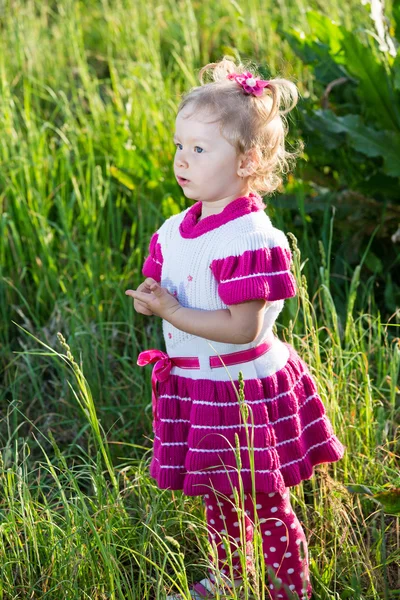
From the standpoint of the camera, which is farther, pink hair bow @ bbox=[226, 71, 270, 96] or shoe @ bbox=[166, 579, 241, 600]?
shoe @ bbox=[166, 579, 241, 600]

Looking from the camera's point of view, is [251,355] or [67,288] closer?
[251,355]

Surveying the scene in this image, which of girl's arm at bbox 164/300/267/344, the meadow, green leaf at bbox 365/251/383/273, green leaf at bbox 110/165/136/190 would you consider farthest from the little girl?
green leaf at bbox 110/165/136/190

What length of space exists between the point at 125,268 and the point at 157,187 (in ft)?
1.28

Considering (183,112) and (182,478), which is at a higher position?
(183,112)

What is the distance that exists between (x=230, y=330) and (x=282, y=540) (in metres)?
0.52

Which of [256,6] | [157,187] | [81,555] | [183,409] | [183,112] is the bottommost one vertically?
[81,555]

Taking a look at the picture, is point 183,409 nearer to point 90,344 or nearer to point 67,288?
point 90,344

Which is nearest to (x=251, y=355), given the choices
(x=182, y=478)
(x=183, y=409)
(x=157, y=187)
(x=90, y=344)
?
(x=183, y=409)

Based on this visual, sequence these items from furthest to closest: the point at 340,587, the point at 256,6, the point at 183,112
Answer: the point at 256,6
the point at 340,587
the point at 183,112

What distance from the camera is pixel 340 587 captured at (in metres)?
1.99

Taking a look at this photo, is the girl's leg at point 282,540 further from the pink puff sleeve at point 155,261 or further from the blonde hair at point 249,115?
the blonde hair at point 249,115

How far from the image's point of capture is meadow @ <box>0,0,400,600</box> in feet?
6.27

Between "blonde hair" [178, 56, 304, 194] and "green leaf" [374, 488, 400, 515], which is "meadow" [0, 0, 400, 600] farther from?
"blonde hair" [178, 56, 304, 194]

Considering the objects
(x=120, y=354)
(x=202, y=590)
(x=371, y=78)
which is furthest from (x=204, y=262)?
(x=371, y=78)
